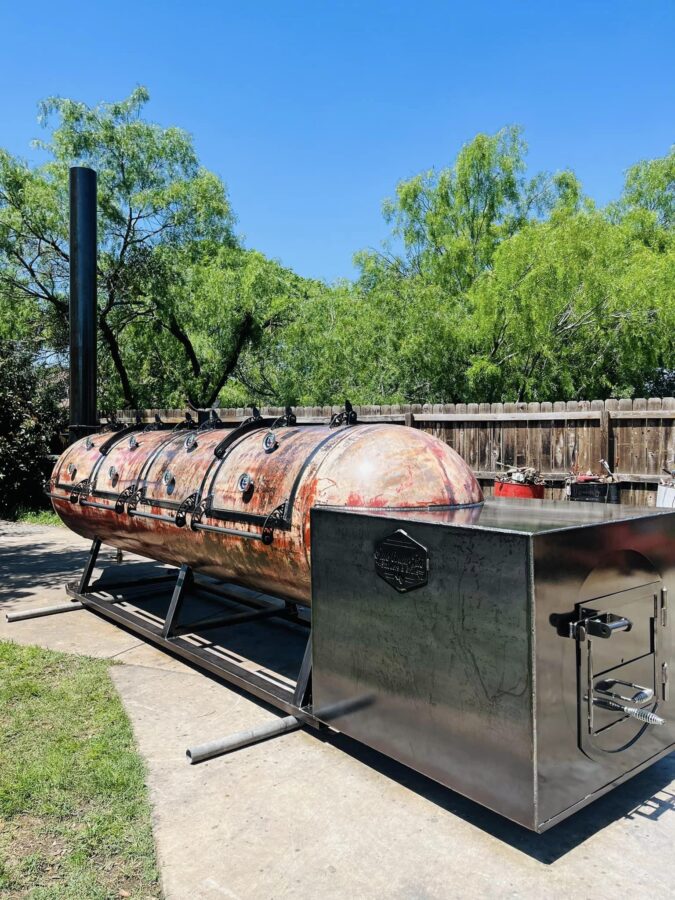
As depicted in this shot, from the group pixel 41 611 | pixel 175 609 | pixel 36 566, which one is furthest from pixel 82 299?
pixel 175 609

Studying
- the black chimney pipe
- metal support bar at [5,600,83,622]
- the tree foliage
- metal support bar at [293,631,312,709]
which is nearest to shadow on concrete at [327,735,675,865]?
metal support bar at [293,631,312,709]

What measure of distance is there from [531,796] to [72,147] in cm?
1490

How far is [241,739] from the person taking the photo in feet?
11.9

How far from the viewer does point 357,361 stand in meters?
14.5

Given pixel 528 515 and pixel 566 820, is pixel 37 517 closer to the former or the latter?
pixel 528 515

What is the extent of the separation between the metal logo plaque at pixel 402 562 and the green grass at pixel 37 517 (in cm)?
1081

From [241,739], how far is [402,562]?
150 cm

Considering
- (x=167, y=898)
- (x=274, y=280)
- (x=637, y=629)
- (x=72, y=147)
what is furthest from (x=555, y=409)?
(x=72, y=147)

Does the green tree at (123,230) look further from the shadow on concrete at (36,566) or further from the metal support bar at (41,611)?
the metal support bar at (41,611)

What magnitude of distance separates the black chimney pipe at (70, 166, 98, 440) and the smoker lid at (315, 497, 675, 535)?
18.6 ft

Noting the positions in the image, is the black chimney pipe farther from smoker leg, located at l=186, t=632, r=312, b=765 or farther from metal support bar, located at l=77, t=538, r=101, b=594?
smoker leg, located at l=186, t=632, r=312, b=765

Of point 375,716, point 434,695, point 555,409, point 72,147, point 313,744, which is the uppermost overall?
point 72,147

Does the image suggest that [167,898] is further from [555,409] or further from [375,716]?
[555,409]

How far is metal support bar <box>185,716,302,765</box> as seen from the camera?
347 cm
